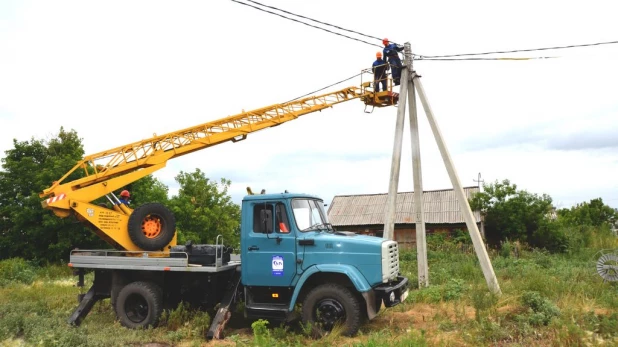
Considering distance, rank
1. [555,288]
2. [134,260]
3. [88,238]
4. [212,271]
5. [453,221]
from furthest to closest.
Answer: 1. [88,238]
2. [453,221]
3. [555,288]
4. [134,260]
5. [212,271]

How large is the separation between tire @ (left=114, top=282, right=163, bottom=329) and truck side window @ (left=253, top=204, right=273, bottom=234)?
2684 millimetres

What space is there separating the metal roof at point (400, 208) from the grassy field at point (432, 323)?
10823 millimetres

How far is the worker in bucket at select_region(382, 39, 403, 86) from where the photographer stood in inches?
490

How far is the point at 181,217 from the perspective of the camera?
26.2m

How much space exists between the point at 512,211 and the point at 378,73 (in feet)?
41.2

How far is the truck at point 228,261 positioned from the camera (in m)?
7.97

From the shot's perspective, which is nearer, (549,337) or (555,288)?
(549,337)

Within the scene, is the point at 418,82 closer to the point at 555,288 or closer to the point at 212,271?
the point at 555,288

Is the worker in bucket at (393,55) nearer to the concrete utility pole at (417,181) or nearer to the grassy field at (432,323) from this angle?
the concrete utility pole at (417,181)

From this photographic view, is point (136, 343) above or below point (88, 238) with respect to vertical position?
below

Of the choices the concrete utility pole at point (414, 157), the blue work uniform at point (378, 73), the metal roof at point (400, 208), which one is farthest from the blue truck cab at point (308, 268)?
the metal roof at point (400, 208)

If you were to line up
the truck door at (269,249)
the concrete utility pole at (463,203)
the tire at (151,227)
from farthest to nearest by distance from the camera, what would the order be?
the concrete utility pole at (463,203)
the tire at (151,227)
the truck door at (269,249)

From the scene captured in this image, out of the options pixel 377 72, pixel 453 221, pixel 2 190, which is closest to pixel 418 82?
pixel 377 72

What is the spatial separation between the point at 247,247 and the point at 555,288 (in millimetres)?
7017
